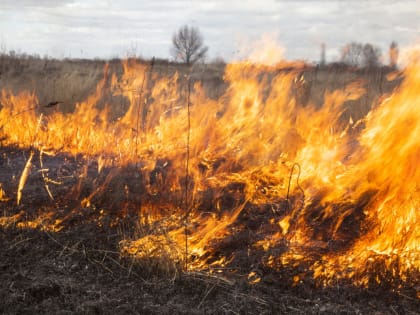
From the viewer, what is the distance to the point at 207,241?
3.82m

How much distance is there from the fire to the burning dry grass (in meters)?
0.01

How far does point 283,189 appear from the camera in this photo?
15.3ft

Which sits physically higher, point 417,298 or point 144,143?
point 144,143

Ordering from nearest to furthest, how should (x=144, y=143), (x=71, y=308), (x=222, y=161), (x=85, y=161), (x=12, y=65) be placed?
(x=71, y=308)
(x=222, y=161)
(x=85, y=161)
(x=144, y=143)
(x=12, y=65)

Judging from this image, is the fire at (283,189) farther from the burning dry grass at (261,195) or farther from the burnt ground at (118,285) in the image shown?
the burnt ground at (118,285)

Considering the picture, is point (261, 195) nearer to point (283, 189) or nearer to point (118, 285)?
point (283, 189)

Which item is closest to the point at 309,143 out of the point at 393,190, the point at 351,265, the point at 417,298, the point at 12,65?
the point at 393,190

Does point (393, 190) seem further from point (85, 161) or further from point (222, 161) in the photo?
point (85, 161)

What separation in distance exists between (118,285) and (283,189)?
6.63 feet

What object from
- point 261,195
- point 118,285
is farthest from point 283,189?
point 118,285

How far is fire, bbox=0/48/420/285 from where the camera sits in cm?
360

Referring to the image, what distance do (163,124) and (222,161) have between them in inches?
62.2

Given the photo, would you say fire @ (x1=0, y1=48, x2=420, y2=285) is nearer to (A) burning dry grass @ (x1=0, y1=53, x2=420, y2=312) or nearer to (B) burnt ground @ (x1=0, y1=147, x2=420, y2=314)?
(A) burning dry grass @ (x1=0, y1=53, x2=420, y2=312)

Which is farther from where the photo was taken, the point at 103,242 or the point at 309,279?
the point at 103,242
